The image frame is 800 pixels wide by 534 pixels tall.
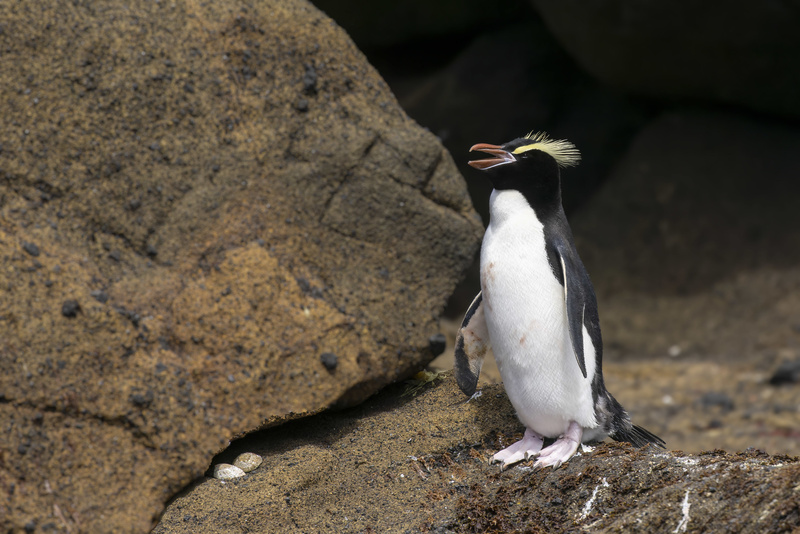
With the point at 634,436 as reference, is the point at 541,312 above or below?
above

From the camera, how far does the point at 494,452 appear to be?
277cm

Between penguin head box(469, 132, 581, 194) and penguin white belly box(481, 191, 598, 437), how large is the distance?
0.07 m

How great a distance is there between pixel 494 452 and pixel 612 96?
18.4 ft

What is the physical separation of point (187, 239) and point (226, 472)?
0.85m

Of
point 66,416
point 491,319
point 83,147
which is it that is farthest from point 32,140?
point 491,319

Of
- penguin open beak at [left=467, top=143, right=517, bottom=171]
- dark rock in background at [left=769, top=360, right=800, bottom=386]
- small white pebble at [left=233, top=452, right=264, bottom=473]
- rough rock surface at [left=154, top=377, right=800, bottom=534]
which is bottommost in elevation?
dark rock in background at [left=769, top=360, right=800, bottom=386]

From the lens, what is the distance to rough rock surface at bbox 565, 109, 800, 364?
6.24m

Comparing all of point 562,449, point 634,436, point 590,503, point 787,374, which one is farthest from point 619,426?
point 787,374

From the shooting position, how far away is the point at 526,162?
2.65m

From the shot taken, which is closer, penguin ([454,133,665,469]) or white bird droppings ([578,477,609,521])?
white bird droppings ([578,477,609,521])

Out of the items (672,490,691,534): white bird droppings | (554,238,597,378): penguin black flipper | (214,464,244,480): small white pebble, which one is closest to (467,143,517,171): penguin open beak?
(554,238,597,378): penguin black flipper

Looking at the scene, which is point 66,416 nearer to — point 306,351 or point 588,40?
point 306,351

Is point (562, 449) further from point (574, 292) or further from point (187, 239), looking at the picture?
point (187, 239)

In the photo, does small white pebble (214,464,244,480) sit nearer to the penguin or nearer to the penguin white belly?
the penguin
